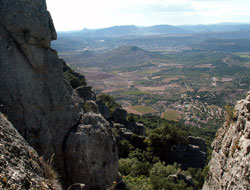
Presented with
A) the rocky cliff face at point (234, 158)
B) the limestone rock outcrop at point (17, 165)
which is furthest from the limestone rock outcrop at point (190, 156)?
the limestone rock outcrop at point (17, 165)

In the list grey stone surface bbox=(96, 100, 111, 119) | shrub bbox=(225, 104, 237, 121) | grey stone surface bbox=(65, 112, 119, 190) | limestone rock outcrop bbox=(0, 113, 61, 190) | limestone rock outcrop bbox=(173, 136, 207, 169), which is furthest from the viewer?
grey stone surface bbox=(96, 100, 111, 119)

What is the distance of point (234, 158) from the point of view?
9234 millimetres

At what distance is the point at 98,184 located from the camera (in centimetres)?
1242

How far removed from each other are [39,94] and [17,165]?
656cm

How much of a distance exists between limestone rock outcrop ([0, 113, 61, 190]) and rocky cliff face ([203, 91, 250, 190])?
6.46 meters

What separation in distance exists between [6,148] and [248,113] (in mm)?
8872

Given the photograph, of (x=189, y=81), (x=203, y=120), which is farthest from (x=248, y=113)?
(x=189, y=81)

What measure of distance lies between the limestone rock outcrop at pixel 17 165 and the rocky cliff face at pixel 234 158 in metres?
6.46

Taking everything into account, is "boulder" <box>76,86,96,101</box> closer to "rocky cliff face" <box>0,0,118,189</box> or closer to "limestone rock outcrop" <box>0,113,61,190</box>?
"rocky cliff face" <box>0,0,118,189</box>

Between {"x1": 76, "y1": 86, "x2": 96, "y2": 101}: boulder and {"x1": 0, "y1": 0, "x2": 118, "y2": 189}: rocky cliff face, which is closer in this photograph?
{"x1": 0, "y1": 0, "x2": 118, "y2": 189}: rocky cliff face

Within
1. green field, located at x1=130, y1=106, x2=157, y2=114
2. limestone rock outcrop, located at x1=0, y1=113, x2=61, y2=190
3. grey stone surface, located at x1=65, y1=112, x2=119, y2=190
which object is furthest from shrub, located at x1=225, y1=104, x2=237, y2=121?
green field, located at x1=130, y1=106, x2=157, y2=114

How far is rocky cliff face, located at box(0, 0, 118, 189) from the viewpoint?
36.0 feet

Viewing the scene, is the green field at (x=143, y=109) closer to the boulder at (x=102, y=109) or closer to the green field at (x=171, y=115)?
the green field at (x=171, y=115)

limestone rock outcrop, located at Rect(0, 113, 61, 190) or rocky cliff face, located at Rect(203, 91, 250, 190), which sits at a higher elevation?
limestone rock outcrop, located at Rect(0, 113, 61, 190)
